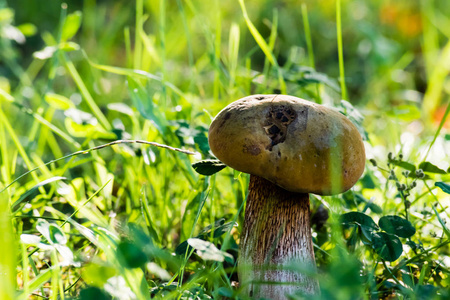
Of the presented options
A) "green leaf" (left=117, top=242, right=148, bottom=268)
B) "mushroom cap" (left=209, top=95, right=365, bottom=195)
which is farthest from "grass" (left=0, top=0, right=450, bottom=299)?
"mushroom cap" (left=209, top=95, right=365, bottom=195)

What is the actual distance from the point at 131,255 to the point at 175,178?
33.8 inches

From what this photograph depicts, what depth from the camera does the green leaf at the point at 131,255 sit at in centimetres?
73

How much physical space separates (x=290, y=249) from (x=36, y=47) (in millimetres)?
2875

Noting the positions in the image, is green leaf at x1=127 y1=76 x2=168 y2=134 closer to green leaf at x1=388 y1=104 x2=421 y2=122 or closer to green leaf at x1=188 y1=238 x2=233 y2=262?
green leaf at x1=188 y1=238 x2=233 y2=262

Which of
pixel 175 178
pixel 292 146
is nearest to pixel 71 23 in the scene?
pixel 175 178

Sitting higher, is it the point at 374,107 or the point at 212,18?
the point at 212,18

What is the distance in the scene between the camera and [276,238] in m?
1.00

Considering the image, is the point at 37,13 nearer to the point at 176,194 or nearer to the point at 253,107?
the point at 176,194

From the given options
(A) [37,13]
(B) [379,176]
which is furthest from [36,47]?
(B) [379,176]

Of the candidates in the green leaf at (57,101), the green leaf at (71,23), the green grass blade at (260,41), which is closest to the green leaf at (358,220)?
Result: the green grass blade at (260,41)

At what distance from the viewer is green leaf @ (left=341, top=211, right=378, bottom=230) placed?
1.08 meters

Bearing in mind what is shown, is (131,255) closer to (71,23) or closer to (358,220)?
(358,220)

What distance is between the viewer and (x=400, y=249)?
3.34 feet

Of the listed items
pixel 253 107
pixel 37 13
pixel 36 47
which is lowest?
pixel 253 107
